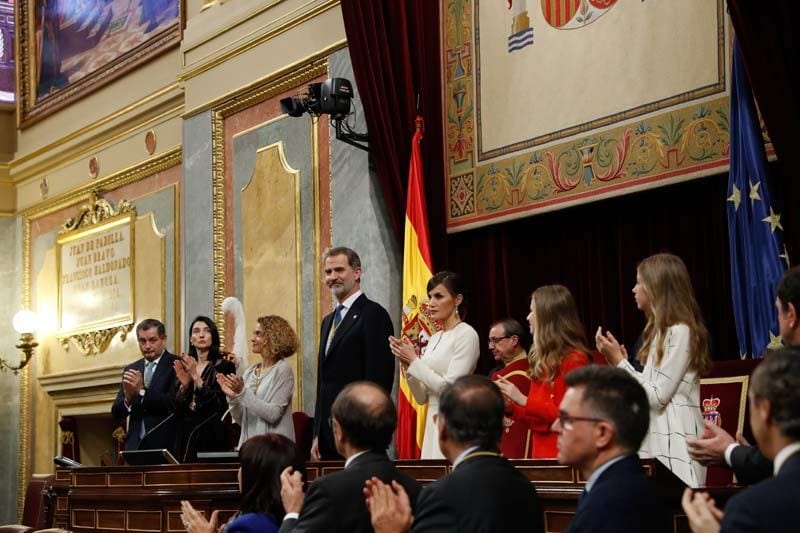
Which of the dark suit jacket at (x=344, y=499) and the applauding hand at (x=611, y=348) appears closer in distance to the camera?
the dark suit jacket at (x=344, y=499)

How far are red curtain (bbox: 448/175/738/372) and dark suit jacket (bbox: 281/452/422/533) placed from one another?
8.19 feet

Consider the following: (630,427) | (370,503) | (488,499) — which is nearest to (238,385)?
(370,503)

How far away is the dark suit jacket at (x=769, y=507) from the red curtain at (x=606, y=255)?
11.4 feet

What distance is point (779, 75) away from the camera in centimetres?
561

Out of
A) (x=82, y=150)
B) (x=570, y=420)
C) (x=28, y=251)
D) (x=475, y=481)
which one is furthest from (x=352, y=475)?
(x=28, y=251)

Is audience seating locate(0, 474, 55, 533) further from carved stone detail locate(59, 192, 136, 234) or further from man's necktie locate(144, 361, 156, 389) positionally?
man's necktie locate(144, 361, 156, 389)

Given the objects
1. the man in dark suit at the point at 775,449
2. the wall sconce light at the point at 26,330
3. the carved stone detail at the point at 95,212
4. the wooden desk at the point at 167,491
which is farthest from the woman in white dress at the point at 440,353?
the wall sconce light at the point at 26,330

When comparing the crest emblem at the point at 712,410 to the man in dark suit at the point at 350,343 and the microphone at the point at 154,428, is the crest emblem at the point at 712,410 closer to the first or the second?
the man in dark suit at the point at 350,343

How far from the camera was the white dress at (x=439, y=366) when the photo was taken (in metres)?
5.61

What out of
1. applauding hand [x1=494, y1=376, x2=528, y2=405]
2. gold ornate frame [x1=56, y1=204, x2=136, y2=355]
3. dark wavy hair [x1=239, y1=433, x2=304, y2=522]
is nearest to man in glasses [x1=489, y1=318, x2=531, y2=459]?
applauding hand [x1=494, y1=376, x2=528, y2=405]

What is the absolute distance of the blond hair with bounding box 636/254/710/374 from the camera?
177 inches

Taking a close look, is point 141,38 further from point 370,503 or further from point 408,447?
point 370,503

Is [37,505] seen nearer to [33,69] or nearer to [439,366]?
[33,69]

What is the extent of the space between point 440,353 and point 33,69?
9484mm
